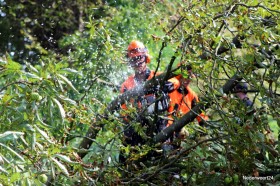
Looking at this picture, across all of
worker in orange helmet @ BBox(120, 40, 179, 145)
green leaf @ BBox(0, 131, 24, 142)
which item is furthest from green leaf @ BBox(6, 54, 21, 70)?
worker in orange helmet @ BBox(120, 40, 179, 145)

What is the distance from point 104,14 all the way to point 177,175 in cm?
682

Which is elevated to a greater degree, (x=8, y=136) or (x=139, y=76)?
(x=139, y=76)

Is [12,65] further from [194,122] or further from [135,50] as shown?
[135,50]

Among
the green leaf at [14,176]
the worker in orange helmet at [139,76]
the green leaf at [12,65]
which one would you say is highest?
the worker in orange helmet at [139,76]

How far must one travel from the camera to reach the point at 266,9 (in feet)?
14.0

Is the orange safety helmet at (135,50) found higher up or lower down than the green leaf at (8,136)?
higher up

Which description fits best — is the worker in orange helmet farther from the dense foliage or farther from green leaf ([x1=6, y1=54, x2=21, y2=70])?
green leaf ([x1=6, y1=54, x2=21, y2=70])

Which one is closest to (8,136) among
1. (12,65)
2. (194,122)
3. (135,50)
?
(12,65)

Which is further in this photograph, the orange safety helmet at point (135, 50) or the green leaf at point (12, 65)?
the orange safety helmet at point (135, 50)

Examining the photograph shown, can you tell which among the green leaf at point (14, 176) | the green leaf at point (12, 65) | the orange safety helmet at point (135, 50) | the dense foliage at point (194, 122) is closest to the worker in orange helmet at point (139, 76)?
the orange safety helmet at point (135, 50)

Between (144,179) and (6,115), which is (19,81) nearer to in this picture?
(6,115)

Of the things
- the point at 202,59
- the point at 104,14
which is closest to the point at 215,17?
the point at 202,59

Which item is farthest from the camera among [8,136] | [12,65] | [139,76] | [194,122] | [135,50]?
[135,50]

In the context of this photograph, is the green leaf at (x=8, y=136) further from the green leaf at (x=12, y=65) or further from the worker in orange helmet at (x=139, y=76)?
the worker in orange helmet at (x=139, y=76)
